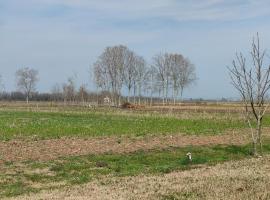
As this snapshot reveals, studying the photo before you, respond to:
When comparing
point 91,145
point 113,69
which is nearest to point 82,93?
point 113,69

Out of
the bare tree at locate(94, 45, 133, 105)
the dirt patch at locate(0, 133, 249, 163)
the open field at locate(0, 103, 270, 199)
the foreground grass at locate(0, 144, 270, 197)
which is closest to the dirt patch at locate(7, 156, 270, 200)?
the open field at locate(0, 103, 270, 199)

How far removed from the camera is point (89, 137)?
26109mm

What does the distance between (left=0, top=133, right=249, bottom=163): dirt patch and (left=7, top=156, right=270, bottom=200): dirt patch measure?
705 centimetres

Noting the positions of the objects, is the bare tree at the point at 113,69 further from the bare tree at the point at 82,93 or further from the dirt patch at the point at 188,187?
the dirt patch at the point at 188,187

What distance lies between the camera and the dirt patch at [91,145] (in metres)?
19.5

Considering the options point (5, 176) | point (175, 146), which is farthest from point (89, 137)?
point (5, 176)

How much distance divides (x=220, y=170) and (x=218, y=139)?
13.0m

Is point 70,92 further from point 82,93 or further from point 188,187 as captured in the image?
point 188,187

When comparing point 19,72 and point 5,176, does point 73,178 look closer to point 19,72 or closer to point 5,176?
point 5,176

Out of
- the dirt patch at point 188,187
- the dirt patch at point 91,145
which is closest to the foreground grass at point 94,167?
the dirt patch at point 91,145

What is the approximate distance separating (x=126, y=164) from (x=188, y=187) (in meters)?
7.83

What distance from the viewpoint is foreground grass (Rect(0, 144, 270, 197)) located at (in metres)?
14.1

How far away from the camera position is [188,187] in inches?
402

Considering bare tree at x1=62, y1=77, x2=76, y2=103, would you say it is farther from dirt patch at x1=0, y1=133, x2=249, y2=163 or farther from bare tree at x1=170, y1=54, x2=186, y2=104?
dirt patch at x1=0, y1=133, x2=249, y2=163
